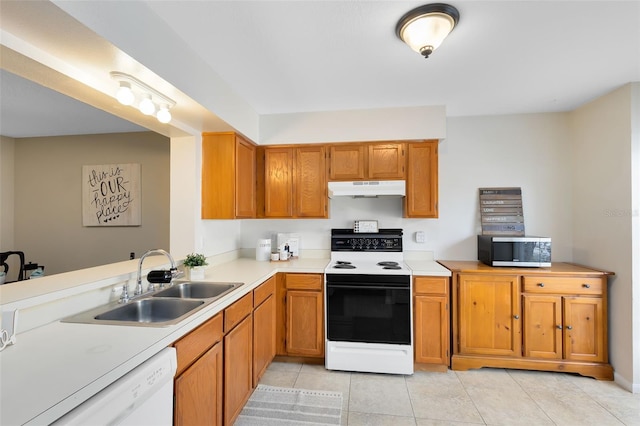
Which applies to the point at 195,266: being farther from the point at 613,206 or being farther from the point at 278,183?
the point at 613,206

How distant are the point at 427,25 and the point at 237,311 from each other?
200 centimetres

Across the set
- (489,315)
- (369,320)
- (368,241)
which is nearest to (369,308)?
(369,320)

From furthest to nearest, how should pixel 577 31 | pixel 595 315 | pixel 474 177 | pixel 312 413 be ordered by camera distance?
pixel 474 177 → pixel 595 315 → pixel 312 413 → pixel 577 31

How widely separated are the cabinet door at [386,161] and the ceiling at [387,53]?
41 cm

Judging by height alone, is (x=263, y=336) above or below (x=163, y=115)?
below

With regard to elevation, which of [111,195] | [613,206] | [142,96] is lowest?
[613,206]

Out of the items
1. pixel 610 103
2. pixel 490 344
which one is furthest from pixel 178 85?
pixel 610 103

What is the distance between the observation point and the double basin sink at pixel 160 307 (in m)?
1.35

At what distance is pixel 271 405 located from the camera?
81.1 inches

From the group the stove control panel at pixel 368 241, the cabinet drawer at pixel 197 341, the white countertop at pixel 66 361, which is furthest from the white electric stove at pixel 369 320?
the white countertop at pixel 66 361

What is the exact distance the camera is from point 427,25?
58.7 inches

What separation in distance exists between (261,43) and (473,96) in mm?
1944

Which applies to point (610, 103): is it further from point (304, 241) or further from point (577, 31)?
point (304, 241)

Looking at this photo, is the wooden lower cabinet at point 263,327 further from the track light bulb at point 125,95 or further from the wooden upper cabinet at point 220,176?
the track light bulb at point 125,95
